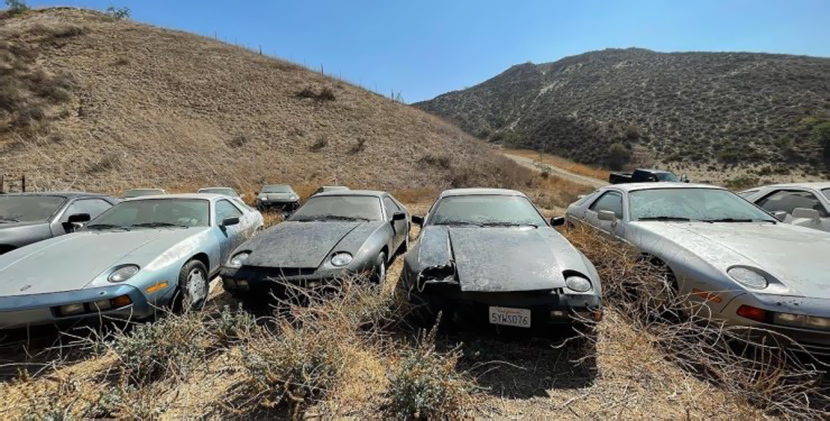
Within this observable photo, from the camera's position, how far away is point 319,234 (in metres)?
3.89

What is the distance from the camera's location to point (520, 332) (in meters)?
2.53

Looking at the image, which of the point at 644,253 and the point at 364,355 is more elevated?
the point at 644,253

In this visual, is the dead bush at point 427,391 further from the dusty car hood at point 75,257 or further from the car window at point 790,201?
the car window at point 790,201

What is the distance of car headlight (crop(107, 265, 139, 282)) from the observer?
9.15 ft

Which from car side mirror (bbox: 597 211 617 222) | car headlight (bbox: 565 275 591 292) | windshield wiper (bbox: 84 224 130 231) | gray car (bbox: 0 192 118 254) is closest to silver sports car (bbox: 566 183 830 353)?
car side mirror (bbox: 597 211 617 222)

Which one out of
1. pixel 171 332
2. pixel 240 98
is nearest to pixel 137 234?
pixel 171 332

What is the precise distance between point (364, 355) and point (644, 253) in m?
2.79

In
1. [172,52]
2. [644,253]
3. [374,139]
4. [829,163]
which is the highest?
[172,52]

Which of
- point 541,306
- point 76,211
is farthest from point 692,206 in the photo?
point 76,211

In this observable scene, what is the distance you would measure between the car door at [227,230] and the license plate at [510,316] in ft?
10.7

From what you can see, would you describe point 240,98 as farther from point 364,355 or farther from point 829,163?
point 829,163

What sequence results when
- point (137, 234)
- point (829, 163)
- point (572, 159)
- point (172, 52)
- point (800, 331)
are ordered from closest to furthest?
point (800, 331) → point (137, 234) → point (829, 163) → point (172, 52) → point (572, 159)

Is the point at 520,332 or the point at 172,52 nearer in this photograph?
the point at 520,332

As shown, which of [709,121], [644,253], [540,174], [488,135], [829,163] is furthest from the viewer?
[488,135]
